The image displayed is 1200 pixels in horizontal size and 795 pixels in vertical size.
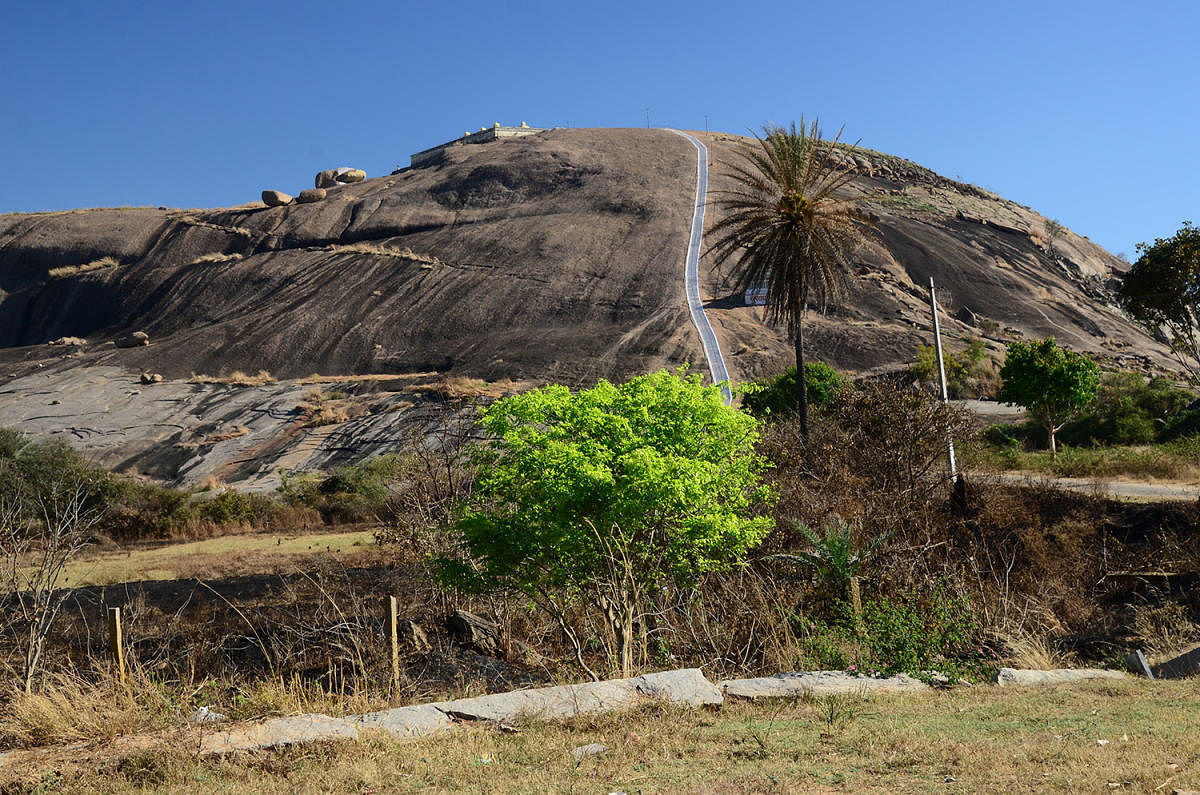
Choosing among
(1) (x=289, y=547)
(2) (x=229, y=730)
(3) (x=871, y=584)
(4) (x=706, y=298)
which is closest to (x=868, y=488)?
(3) (x=871, y=584)

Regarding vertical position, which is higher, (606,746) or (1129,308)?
(1129,308)

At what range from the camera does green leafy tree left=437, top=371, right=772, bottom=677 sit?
10.7 meters

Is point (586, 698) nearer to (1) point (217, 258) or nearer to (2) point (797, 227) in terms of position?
(2) point (797, 227)

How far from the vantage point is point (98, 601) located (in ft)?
60.8

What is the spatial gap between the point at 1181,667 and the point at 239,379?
52.3 meters

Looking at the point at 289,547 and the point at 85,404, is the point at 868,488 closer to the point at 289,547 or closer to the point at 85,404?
the point at 289,547

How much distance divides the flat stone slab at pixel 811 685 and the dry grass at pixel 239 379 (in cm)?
4920

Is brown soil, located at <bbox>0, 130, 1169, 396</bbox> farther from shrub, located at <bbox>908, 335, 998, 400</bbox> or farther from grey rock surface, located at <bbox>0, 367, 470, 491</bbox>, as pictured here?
grey rock surface, located at <bbox>0, 367, 470, 491</bbox>

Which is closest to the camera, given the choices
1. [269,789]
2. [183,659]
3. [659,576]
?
[269,789]

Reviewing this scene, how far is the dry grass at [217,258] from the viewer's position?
75.3m

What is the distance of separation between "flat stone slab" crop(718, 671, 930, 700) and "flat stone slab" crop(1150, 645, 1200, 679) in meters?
2.55

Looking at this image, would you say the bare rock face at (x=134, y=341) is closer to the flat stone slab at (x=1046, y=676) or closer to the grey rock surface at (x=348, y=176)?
the grey rock surface at (x=348, y=176)

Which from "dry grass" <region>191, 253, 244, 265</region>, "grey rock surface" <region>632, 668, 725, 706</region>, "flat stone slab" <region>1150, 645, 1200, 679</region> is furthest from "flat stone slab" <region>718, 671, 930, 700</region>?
"dry grass" <region>191, 253, 244, 265</region>

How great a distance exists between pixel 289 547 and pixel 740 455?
61.0ft
